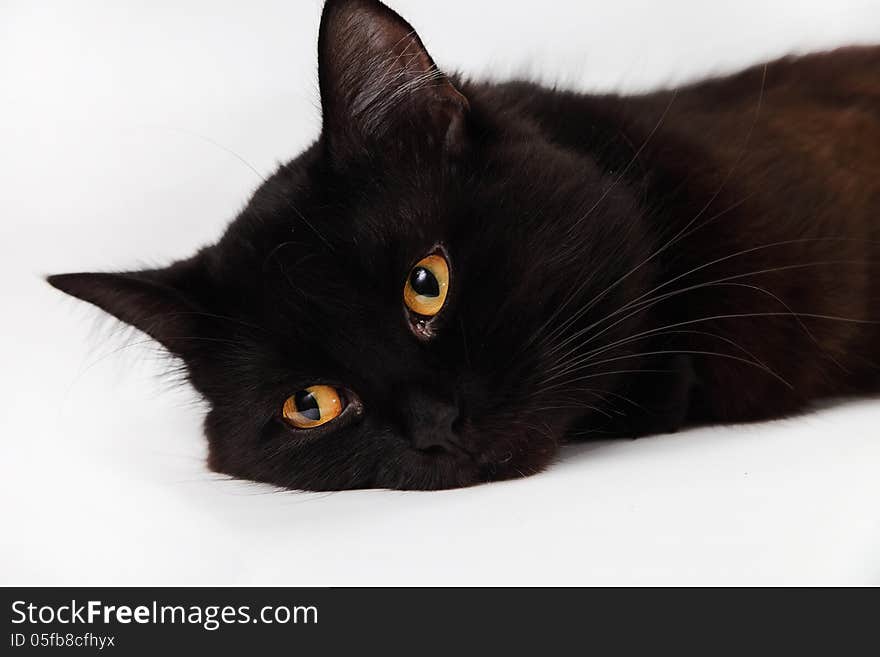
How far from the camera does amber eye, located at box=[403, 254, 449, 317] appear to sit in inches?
Answer: 80.4

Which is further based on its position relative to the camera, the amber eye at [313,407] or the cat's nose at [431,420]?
the amber eye at [313,407]

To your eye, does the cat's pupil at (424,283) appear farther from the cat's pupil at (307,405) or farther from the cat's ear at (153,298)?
the cat's ear at (153,298)

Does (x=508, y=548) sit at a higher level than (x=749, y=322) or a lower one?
lower

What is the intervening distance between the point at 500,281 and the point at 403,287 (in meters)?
0.20

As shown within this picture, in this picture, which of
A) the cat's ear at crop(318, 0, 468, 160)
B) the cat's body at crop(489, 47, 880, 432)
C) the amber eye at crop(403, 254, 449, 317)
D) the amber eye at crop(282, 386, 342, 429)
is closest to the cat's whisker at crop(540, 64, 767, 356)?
the cat's body at crop(489, 47, 880, 432)

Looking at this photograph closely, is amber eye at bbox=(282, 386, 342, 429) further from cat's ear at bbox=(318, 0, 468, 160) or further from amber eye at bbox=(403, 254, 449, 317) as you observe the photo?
cat's ear at bbox=(318, 0, 468, 160)

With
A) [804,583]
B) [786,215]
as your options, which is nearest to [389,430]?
[804,583]

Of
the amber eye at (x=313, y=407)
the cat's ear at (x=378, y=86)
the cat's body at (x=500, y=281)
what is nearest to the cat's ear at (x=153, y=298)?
the cat's body at (x=500, y=281)

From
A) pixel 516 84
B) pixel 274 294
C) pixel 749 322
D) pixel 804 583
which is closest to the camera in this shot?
pixel 804 583

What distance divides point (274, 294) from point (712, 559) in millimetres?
1041

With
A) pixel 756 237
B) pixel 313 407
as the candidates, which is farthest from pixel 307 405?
pixel 756 237

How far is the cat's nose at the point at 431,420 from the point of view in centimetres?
196
